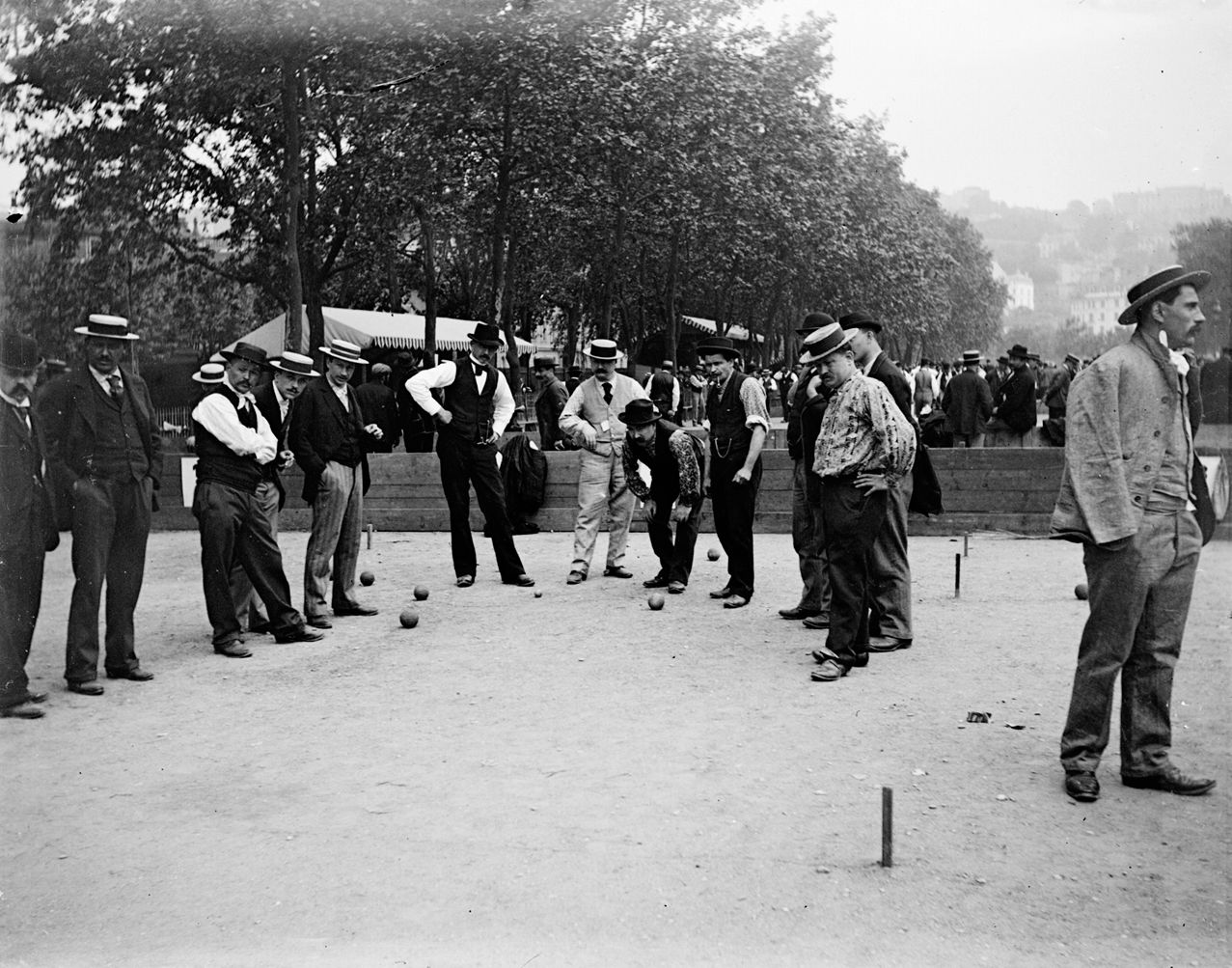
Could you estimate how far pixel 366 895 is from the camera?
4.40 meters

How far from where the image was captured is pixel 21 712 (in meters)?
6.73

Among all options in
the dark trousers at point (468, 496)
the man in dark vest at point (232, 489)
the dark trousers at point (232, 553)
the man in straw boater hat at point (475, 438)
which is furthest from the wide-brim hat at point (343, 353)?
the dark trousers at point (468, 496)

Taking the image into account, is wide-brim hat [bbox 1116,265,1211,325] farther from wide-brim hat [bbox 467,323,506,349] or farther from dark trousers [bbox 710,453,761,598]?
wide-brim hat [bbox 467,323,506,349]

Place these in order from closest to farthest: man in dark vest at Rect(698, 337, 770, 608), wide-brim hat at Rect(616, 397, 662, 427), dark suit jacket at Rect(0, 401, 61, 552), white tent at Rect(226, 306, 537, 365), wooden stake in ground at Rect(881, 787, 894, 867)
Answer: wooden stake in ground at Rect(881, 787, 894, 867)
dark suit jacket at Rect(0, 401, 61, 552)
man in dark vest at Rect(698, 337, 770, 608)
wide-brim hat at Rect(616, 397, 662, 427)
white tent at Rect(226, 306, 537, 365)

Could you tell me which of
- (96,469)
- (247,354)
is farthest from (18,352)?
(247,354)

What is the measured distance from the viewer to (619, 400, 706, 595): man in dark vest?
1025cm

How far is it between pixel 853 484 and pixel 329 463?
3588mm

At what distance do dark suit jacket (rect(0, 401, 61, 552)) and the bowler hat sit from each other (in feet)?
0.63

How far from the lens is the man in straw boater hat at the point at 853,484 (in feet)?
24.5

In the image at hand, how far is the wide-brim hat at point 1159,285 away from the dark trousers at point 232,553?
5161 mm

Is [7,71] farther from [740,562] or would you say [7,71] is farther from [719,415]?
[740,562]

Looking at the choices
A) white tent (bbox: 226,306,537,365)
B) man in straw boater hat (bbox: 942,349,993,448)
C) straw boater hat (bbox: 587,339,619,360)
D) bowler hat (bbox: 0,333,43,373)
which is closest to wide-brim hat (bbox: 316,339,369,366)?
straw boater hat (bbox: 587,339,619,360)

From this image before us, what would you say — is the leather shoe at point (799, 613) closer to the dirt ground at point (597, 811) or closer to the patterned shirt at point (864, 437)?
the dirt ground at point (597, 811)

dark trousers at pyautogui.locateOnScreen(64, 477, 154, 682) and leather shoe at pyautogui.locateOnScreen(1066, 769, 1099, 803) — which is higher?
dark trousers at pyautogui.locateOnScreen(64, 477, 154, 682)
